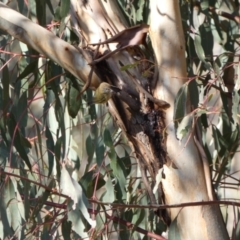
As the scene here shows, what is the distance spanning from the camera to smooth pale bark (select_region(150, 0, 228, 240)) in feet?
3.98

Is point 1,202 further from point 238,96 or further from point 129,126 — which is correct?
point 238,96

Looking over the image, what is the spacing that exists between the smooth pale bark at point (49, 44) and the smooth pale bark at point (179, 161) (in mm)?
141

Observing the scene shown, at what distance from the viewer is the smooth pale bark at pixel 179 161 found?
1.21 metres

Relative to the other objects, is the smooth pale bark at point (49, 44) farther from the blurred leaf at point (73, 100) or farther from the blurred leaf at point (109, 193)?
the blurred leaf at point (109, 193)

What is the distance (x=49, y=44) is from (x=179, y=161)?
13.1 inches

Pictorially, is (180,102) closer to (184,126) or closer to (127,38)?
(184,126)

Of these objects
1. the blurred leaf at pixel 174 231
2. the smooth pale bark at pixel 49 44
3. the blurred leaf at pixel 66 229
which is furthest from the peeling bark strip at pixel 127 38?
the blurred leaf at pixel 66 229

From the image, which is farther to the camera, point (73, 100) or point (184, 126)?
point (73, 100)

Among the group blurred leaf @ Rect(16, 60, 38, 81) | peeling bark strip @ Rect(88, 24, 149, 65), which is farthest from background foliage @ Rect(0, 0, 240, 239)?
peeling bark strip @ Rect(88, 24, 149, 65)

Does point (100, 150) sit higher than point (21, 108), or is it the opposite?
point (21, 108)

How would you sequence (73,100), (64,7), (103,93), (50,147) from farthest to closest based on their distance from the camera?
1. (50,147)
2. (73,100)
3. (64,7)
4. (103,93)

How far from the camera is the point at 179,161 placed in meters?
1.21

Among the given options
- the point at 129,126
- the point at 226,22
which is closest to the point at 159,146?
the point at 129,126

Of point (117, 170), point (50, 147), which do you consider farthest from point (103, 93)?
point (50, 147)
